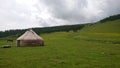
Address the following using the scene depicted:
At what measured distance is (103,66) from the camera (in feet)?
67.5

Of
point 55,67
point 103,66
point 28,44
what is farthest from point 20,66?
point 28,44

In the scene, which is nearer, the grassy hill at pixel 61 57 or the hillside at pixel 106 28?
the grassy hill at pixel 61 57

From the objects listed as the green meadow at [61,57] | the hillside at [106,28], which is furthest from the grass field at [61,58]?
the hillside at [106,28]

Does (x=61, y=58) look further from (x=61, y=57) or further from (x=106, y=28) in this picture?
(x=106, y=28)

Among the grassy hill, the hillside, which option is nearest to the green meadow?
the grassy hill

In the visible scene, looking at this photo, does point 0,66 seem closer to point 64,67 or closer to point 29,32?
point 64,67

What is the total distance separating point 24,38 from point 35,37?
1.98 meters

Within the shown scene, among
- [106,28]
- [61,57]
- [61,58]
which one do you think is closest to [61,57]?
[61,57]

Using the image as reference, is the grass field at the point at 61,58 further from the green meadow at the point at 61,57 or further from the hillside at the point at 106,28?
the hillside at the point at 106,28

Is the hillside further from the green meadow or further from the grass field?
the grass field

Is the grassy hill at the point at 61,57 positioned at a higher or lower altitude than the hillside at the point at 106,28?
lower

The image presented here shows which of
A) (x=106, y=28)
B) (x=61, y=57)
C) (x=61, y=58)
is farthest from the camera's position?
(x=106, y=28)

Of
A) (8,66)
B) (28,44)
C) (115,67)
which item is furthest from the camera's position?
(28,44)

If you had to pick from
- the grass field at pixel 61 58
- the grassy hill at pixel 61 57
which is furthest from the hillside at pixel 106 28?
the grass field at pixel 61 58
